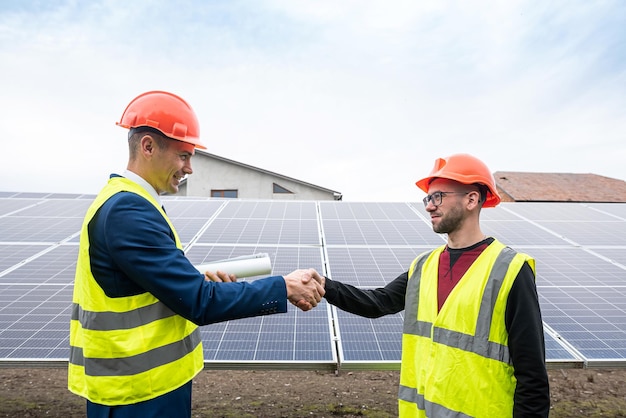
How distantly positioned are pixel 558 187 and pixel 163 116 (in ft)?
99.9

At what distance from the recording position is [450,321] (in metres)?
2.54

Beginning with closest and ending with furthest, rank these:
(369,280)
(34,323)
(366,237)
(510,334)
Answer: (510,334)
(34,323)
(369,280)
(366,237)

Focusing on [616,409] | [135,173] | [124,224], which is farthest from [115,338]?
[616,409]

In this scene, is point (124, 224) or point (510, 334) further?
point (510, 334)

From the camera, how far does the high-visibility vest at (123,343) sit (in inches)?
87.0

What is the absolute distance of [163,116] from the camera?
260 cm

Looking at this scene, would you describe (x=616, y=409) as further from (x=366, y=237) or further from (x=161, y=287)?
(x=161, y=287)

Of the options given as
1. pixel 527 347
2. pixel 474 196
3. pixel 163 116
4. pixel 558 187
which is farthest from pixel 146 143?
pixel 558 187

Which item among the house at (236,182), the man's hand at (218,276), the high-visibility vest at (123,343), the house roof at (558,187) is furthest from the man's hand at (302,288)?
the house roof at (558,187)

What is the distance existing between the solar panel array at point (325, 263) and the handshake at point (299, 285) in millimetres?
1335

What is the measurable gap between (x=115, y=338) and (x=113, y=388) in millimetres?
265

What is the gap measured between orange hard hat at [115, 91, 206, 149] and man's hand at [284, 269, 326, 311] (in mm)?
1080

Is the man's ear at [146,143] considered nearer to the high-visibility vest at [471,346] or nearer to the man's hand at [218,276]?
the man's hand at [218,276]

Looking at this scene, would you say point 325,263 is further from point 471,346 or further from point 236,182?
point 236,182
